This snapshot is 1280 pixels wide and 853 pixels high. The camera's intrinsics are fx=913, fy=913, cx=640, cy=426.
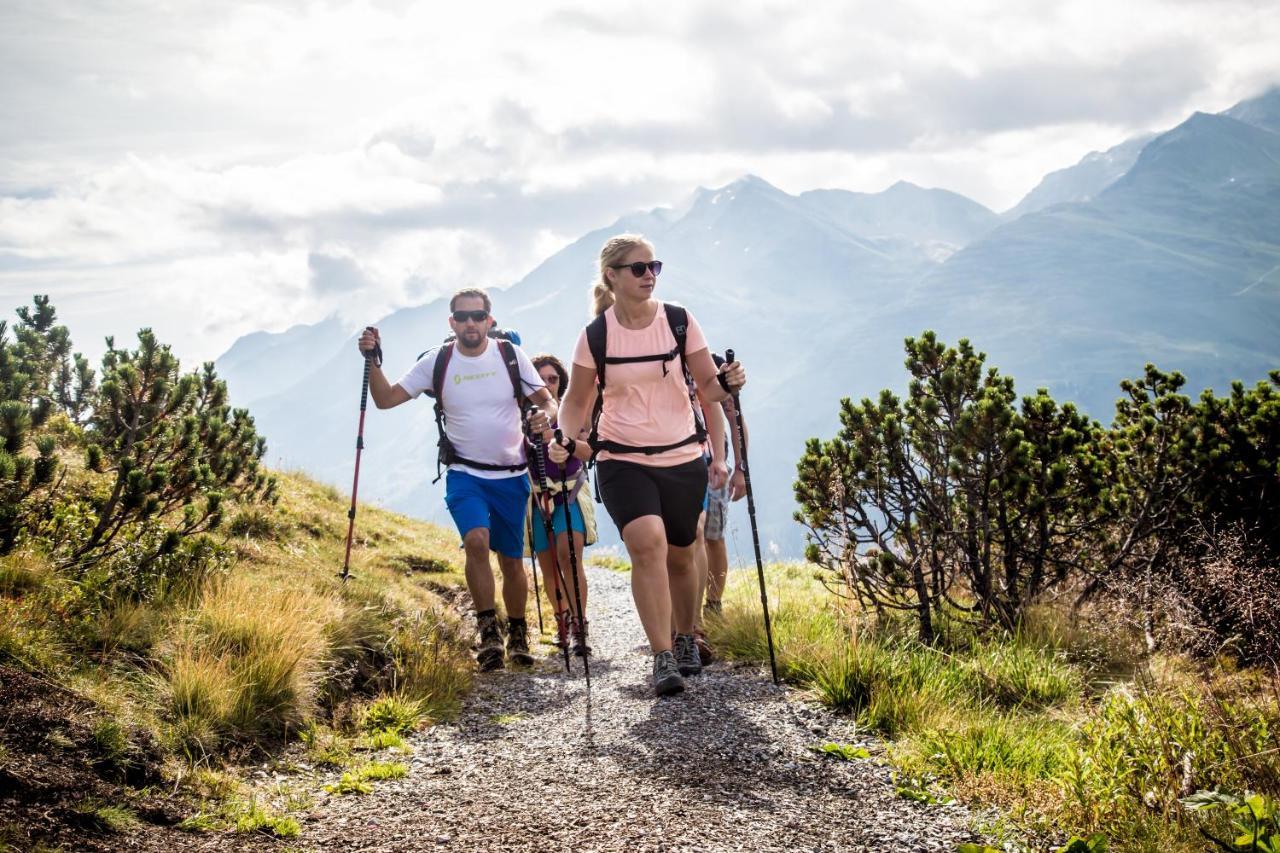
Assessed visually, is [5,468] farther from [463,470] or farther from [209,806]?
[463,470]

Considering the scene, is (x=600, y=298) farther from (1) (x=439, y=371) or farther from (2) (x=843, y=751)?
(2) (x=843, y=751)

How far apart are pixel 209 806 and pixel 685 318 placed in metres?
3.95

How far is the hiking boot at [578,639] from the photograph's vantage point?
22.8 feet

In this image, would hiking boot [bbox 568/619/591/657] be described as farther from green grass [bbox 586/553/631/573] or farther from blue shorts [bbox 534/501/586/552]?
green grass [bbox 586/553/631/573]

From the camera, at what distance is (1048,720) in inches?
214

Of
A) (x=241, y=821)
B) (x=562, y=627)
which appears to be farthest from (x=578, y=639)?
(x=241, y=821)

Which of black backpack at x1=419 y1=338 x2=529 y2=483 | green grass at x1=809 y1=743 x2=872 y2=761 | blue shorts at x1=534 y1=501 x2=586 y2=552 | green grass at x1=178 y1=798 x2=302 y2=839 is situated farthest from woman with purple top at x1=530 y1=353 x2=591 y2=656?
green grass at x1=178 y1=798 x2=302 y2=839

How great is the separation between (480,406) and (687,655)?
2825 mm

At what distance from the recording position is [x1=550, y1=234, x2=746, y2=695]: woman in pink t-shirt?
19.5 feet

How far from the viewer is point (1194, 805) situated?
10.2 ft

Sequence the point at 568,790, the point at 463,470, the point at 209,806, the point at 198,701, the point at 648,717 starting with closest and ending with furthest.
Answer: the point at 209,806 → the point at 568,790 → the point at 198,701 → the point at 648,717 → the point at 463,470

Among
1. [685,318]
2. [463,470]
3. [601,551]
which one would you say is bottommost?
[601,551]

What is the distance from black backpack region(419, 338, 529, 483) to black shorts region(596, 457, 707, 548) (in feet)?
6.15

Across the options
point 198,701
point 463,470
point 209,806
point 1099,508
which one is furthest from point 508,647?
point 1099,508
